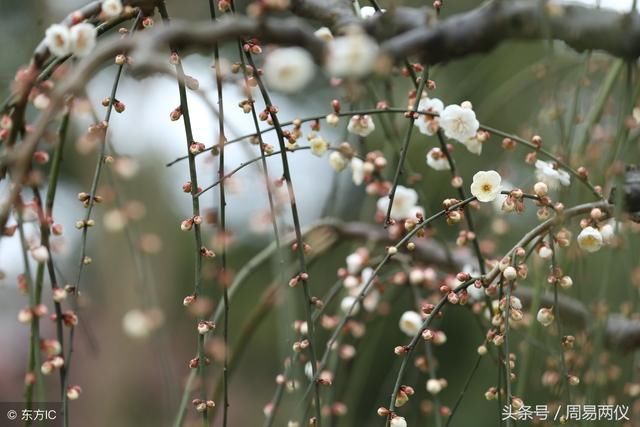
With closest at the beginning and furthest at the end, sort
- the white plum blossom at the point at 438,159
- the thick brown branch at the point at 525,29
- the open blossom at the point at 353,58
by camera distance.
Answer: the open blossom at the point at 353,58 → the thick brown branch at the point at 525,29 → the white plum blossom at the point at 438,159

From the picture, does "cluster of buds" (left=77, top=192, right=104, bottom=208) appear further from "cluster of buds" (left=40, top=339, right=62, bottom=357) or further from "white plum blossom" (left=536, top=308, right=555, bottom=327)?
"white plum blossom" (left=536, top=308, right=555, bottom=327)

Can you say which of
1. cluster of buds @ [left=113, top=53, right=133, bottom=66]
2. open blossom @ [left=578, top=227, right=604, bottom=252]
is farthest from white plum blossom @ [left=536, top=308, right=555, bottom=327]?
cluster of buds @ [left=113, top=53, right=133, bottom=66]

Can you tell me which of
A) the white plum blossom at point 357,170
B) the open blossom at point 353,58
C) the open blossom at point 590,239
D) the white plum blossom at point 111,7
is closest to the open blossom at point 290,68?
the open blossom at point 353,58

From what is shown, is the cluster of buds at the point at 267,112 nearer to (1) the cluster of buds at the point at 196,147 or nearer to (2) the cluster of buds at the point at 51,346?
(1) the cluster of buds at the point at 196,147

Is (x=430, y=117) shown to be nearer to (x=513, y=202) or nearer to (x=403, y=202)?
(x=513, y=202)

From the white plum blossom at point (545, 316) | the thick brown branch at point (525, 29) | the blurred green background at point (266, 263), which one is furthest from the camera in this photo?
the blurred green background at point (266, 263)

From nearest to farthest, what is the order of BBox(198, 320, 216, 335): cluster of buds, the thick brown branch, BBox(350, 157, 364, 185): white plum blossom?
the thick brown branch
BBox(198, 320, 216, 335): cluster of buds
BBox(350, 157, 364, 185): white plum blossom
